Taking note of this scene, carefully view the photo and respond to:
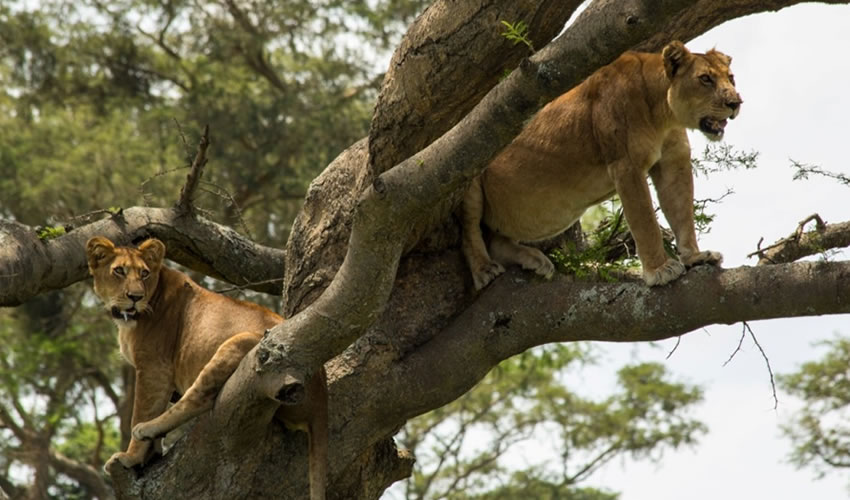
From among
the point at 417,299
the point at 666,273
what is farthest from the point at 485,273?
the point at 666,273

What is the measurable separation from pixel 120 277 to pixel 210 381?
105 centimetres

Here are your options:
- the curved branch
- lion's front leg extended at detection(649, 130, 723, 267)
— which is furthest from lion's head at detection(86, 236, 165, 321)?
lion's front leg extended at detection(649, 130, 723, 267)

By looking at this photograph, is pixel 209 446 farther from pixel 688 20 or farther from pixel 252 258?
pixel 688 20

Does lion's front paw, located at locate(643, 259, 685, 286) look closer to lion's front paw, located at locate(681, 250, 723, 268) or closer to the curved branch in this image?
lion's front paw, located at locate(681, 250, 723, 268)

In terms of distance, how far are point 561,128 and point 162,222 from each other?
7.70ft

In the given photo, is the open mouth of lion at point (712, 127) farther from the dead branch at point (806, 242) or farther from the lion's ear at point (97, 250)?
the lion's ear at point (97, 250)

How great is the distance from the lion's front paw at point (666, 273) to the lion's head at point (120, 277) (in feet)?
8.56

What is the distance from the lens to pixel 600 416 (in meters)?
23.3

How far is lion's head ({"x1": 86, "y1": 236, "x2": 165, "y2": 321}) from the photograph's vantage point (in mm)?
6680

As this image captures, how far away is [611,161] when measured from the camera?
264 inches

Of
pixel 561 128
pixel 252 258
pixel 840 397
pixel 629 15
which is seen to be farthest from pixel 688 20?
pixel 840 397

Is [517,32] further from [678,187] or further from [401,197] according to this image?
[678,187]

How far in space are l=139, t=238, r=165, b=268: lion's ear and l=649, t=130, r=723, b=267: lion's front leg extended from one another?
2.71 metres

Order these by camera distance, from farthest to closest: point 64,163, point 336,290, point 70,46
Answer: point 70,46
point 64,163
point 336,290
